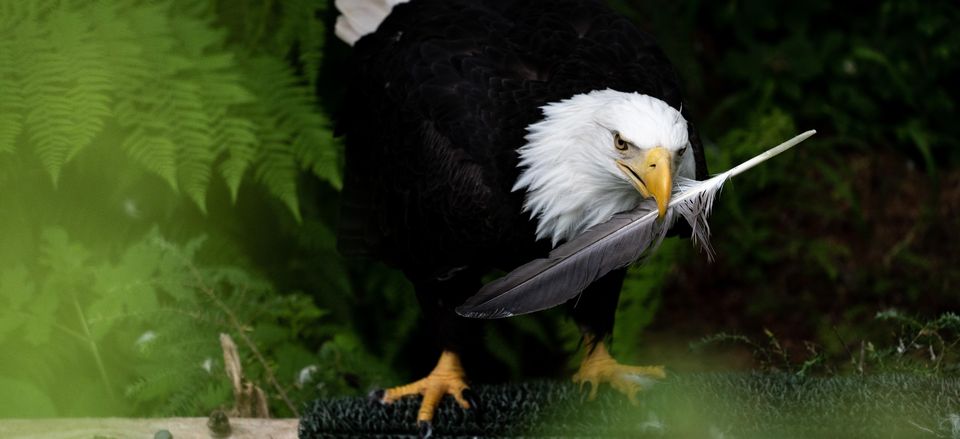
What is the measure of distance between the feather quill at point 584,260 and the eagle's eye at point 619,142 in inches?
7.7

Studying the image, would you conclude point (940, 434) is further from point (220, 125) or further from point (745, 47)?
point (745, 47)

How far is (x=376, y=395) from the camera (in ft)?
11.6

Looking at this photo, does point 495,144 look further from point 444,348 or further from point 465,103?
point 444,348

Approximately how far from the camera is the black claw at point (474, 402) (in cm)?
341

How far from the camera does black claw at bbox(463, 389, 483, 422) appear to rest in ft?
11.2

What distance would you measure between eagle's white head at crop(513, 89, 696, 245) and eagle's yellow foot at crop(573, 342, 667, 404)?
687mm

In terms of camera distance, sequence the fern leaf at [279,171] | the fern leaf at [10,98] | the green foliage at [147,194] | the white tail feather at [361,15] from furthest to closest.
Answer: the white tail feather at [361,15] < the fern leaf at [279,171] < the green foliage at [147,194] < the fern leaf at [10,98]

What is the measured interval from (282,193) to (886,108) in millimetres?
3498

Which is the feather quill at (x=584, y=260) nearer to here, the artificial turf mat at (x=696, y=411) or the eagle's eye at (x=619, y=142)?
the eagle's eye at (x=619, y=142)

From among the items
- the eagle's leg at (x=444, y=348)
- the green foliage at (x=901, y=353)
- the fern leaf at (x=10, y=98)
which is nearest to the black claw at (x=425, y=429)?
the eagle's leg at (x=444, y=348)

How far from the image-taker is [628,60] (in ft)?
11.1

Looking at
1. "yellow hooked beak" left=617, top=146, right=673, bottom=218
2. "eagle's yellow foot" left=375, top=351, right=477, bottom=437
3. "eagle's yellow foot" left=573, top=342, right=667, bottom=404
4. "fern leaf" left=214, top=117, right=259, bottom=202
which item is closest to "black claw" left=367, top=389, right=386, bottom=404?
"eagle's yellow foot" left=375, top=351, right=477, bottom=437

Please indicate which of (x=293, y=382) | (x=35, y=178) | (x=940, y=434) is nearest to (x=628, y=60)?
(x=940, y=434)

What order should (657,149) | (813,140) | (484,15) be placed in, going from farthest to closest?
(813,140) → (484,15) → (657,149)
